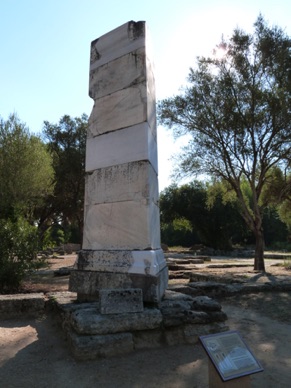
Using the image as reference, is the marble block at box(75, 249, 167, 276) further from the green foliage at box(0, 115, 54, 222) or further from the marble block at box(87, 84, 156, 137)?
the green foliage at box(0, 115, 54, 222)

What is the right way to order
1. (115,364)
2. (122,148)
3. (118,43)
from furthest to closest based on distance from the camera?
(118,43)
(122,148)
(115,364)

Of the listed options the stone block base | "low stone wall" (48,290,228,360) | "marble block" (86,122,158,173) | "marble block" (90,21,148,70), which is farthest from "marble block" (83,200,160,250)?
"marble block" (90,21,148,70)

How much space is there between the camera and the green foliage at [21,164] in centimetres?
1497

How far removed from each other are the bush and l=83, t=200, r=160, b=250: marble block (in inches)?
98.8

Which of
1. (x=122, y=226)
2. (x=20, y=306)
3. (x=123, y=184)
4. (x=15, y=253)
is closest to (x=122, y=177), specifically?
(x=123, y=184)

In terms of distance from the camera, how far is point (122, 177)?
13.8 ft

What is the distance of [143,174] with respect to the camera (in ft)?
13.3

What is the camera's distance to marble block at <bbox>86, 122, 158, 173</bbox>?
4.16 metres

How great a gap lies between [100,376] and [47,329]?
60.7 inches

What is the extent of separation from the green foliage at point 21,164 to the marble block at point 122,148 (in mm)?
11027

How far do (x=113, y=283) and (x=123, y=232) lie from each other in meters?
0.63

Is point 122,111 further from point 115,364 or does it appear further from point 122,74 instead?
point 115,364

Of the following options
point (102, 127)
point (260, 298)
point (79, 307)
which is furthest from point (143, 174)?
point (260, 298)

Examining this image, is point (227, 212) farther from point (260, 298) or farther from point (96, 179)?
point (96, 179)
